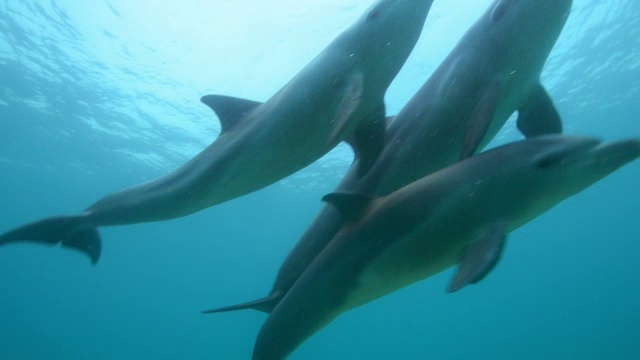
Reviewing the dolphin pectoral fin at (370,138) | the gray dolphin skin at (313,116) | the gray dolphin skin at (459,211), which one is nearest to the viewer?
the gray dolphin skin at (459,211)

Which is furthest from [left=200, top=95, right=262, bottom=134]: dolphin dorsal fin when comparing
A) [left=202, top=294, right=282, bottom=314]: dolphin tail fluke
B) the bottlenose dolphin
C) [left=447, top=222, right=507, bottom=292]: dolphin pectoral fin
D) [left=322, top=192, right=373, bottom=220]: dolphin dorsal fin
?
[left=447, top=222, right=507, bottom=292]: dolphin pectoral fin

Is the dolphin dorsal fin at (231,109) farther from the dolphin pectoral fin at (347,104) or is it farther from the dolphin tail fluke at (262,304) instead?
the dolphin tail fluke at (262,304)

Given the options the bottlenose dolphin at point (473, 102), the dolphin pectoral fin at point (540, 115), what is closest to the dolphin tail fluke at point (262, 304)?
the bottlenose dolphin at point (473, 102)

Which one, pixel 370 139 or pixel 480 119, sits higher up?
pixel 370 139

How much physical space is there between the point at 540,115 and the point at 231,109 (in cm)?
283

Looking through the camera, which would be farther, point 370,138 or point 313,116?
point 370,138

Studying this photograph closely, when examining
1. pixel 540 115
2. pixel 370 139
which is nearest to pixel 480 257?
pixel 370 139

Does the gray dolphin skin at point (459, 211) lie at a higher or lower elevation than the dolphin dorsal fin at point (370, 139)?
lower

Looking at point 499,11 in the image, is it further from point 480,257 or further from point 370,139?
point 480,257

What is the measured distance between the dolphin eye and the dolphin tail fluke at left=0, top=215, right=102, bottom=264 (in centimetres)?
452

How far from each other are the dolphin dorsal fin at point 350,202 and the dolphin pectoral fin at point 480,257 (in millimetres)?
813

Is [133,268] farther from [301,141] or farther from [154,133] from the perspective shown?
[301,141]

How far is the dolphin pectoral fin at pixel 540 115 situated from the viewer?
3.78 m

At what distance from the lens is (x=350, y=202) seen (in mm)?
3455
